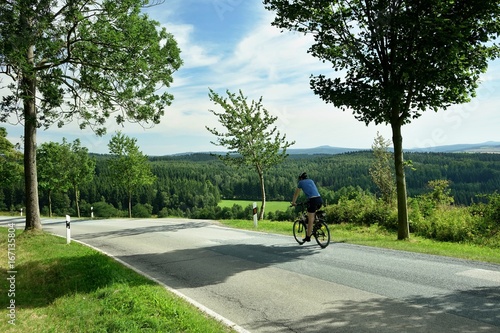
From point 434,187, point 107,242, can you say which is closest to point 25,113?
point 107,242

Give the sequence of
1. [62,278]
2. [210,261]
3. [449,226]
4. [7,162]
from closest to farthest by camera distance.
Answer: [62,278] → [210,261] → [449,226] → [7,162]

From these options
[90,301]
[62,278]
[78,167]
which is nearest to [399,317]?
[90,301]

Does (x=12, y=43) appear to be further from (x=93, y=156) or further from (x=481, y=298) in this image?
(x=93, y=156)

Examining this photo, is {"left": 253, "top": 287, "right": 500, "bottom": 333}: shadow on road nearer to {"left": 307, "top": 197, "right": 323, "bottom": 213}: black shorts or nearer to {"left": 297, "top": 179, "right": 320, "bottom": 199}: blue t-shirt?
{"left": 307, "top": 197, "right": 323, "bottom": 213}: black shorts

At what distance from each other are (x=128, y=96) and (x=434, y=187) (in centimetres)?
1581

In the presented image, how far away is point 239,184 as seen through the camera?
90875mm

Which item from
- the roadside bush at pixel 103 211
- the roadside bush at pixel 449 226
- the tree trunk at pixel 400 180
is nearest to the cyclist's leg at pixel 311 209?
the tree trunk at pixel 400 180

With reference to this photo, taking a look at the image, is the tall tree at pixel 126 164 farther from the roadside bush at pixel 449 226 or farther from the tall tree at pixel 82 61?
the roadside bush at pixel 449 226

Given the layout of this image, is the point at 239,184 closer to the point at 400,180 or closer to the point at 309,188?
the point at 400,180

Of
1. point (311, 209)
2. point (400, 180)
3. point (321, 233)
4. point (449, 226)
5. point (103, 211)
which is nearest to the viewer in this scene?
point (311, 209)

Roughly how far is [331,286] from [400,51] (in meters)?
8.31

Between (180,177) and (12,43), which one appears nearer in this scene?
(12,43)

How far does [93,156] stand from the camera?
42.3 meters

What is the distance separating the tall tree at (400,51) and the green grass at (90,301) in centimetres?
876
